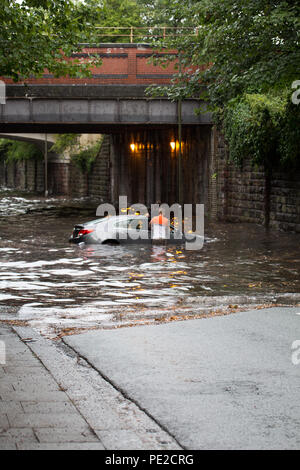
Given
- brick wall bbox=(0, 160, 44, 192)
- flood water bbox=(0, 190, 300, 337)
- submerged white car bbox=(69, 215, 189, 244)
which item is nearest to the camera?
flood water bbox=(0, 190, 300, 337)

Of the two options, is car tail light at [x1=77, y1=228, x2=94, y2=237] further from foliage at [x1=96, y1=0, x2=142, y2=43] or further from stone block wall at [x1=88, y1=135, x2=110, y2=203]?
foliage at [x1=96, y1=0, x2=142, y2=43]

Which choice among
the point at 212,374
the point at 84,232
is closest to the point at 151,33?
the point at 84,232

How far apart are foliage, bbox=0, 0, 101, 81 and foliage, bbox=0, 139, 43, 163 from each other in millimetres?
57237

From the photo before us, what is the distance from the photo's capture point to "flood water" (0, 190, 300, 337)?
11.7 meters

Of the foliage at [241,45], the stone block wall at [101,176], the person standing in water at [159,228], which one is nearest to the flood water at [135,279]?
the person standing in water at [159,228]

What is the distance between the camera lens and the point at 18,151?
81.6 m

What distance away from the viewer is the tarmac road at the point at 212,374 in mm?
5648

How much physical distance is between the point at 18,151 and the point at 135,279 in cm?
6759

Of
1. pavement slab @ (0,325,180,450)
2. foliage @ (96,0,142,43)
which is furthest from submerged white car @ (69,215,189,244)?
foliage @ (96,0,142,43)

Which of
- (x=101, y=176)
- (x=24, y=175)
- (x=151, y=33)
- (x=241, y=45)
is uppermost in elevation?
(x=151, y=33)

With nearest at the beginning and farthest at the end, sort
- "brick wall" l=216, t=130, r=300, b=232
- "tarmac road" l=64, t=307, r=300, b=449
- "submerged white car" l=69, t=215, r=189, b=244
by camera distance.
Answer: "tarmac road" l=64, t=307, r=300, b=449 → "submerged white car" l=69, t=215, r=189, b=244 → "brick wall" l=216, t=130, r=300, b=232

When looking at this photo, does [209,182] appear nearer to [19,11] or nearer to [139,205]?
[139,205]

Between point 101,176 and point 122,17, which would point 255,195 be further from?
point 122,17

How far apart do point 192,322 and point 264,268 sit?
8.36 m
